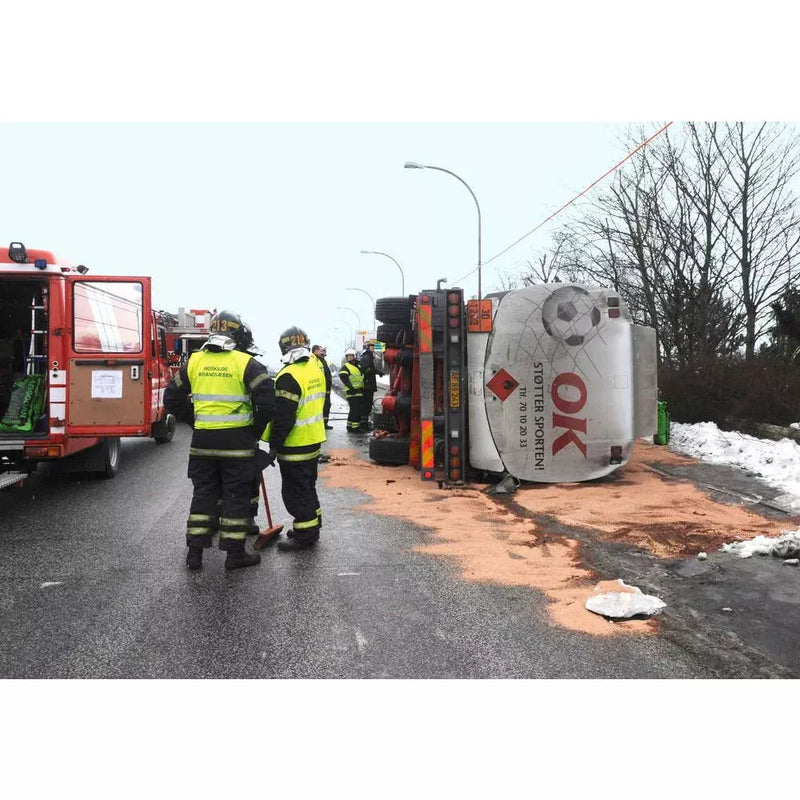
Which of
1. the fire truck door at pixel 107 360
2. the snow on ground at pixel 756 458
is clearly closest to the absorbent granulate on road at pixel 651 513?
the snow on ground at pixel 756 458

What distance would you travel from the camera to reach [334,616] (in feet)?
14.5

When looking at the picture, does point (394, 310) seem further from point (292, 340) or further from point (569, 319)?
point (292, 340)

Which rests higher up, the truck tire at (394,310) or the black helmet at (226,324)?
the truck tire at (394,310)

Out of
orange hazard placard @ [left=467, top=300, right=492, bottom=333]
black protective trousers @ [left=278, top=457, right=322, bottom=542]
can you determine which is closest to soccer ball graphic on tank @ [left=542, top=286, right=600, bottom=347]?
orange hazard placard @ [left=467, top=300, right=492, bottom=333]

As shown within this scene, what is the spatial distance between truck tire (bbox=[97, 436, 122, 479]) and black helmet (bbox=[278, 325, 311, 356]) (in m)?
4.26

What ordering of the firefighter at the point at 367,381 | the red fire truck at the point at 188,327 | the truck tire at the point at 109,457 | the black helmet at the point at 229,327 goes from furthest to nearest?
the red fire truck at the point at 188,327, the firefighter at the point at 367,381, the truck tire at the point at 109,457, the black helmet at the point at 229,327

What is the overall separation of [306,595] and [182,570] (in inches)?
44.1

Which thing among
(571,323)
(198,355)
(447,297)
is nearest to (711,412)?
(571,323)

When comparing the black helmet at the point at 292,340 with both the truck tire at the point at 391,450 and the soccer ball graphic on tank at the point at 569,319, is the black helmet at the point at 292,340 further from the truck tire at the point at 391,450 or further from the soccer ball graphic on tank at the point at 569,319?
the truck tire at the point at 391,450

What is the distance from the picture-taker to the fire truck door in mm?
8484

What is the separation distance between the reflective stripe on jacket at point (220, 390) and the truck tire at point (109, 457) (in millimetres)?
4504

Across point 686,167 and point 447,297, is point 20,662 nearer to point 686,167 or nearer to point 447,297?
point 447,297

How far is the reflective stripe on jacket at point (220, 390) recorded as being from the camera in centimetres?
562

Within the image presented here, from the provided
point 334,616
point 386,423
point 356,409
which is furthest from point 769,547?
point 356,409
